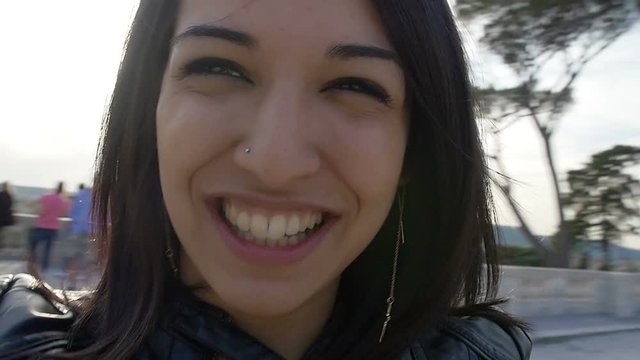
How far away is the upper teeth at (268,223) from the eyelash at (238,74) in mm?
198

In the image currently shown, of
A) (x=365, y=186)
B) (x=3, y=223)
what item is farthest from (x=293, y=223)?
(x=3, y=223)

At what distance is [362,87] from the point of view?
1.13m

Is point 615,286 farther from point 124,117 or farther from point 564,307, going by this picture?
point 124,117

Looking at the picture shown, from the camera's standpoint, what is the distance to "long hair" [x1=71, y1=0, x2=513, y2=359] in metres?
1.19

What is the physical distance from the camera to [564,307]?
30.2 feet

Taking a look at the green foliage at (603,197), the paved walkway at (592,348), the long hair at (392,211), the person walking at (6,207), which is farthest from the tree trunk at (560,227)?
the long hair at (392,211)

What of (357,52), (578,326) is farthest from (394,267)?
(578,326)

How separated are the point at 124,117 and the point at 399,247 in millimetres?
602

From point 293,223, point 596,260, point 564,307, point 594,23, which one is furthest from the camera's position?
point 596,260

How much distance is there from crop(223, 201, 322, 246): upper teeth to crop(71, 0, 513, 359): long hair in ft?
0.76

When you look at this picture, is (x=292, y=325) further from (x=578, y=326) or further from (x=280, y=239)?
(x=578, y=326)

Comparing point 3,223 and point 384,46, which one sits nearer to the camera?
point 384,46

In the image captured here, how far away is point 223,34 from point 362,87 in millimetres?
233

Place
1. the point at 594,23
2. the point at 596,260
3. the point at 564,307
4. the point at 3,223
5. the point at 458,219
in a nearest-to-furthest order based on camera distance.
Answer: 1. the point at 458,219
2. the point at 3,223
3. the point at 564,307
4. the point at 594,23
5. the point at 596,260
